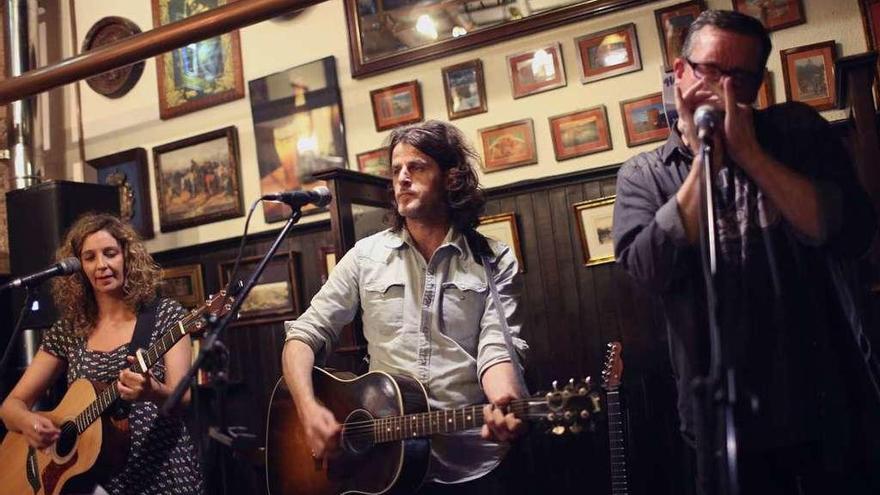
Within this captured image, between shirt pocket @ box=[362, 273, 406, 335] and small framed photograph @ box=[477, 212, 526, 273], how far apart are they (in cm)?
110

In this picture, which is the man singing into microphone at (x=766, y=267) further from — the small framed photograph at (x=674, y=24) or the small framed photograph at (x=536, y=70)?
the small framed photograph at (x=536, y=70)

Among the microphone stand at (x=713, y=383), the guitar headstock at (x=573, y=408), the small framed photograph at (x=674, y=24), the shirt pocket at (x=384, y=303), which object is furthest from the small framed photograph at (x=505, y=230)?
the microphone stand at (x=713, y=383)

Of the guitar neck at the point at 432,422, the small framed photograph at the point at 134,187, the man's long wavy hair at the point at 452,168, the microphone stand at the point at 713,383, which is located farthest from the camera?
the small framed photograph at the point at 134,187

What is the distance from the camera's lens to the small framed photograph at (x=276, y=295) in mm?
4109

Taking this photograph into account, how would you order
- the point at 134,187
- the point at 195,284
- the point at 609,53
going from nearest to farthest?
the point at 609,53
the point at 195,284
the point at 134,187

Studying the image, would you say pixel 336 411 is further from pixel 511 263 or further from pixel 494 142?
pixel 494 142

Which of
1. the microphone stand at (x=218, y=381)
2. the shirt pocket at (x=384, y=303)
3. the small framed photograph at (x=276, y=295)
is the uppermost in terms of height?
the small framed photograph at (x=276, y=295)

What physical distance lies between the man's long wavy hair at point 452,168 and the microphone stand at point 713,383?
1.12 metres

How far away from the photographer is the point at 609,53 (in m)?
3.48

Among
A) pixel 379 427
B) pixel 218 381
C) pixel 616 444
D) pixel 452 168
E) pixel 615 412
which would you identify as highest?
pixel 452 168

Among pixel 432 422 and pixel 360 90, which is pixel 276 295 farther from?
pixel 432 422

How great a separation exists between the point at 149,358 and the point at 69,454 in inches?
21.0

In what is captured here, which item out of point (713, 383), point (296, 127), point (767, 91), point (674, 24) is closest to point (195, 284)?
point (296, 127)

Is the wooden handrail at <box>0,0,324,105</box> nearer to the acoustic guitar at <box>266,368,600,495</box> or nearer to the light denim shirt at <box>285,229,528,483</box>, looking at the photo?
the light denim shirt at <box>285,229,528,483</box>
